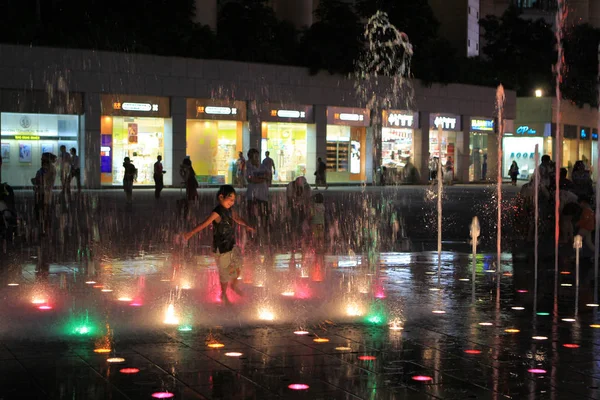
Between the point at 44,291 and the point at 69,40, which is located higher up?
the point at 69,40

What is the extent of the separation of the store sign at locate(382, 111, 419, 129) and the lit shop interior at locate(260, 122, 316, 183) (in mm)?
5379

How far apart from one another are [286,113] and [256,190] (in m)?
27.3

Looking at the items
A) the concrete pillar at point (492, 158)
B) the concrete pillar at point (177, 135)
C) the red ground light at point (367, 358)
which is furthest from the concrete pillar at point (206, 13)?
the red ground light at point (367, 358)

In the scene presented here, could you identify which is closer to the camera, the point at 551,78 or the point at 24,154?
the point at 24,154

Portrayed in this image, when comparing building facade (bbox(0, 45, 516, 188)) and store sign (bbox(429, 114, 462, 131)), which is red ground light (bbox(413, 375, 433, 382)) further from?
store sign (bbox(429, 114, 462, 131))

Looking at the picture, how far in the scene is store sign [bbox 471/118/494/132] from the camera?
58.7 m

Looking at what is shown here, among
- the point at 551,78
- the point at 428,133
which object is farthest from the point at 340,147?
the point at 551,78

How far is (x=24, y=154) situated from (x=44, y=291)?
2901cm

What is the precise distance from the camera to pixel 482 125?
196ft

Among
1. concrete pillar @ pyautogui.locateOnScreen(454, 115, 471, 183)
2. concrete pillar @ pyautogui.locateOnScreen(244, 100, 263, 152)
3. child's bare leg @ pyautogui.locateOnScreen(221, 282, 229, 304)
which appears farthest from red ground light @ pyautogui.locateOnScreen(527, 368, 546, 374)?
concrete pillar @ pyautogui.locateOnScreen(454, 115, 471, 183)

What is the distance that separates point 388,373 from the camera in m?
7.22

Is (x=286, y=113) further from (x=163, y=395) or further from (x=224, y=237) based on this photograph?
(x=163, y=395)

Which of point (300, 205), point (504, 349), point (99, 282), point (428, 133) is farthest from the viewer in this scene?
point (428, 133)

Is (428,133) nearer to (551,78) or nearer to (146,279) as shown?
(551,78)
